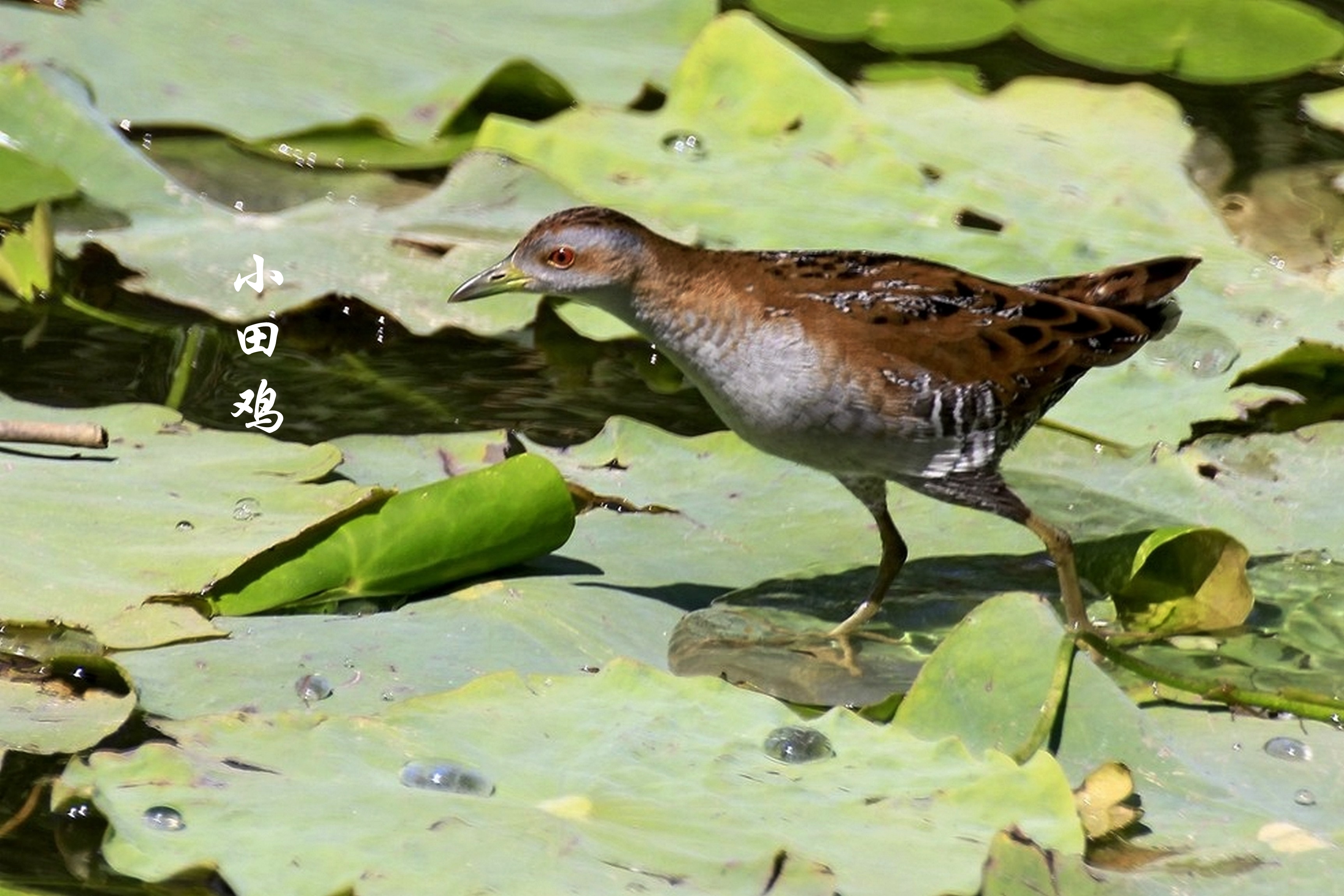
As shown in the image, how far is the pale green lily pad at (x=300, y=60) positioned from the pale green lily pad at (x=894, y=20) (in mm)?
637

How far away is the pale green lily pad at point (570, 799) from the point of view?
7.51 feet

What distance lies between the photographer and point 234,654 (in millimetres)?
2904

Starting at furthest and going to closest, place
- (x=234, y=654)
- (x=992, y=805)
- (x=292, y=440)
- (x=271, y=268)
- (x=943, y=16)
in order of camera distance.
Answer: (x=943, y=16), (x=271, y=268), (x=292, y=440), (x=234, y=654), (x=992, y=805)

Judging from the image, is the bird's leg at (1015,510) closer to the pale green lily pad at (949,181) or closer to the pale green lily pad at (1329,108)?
the pale green lily pad at (949,181)

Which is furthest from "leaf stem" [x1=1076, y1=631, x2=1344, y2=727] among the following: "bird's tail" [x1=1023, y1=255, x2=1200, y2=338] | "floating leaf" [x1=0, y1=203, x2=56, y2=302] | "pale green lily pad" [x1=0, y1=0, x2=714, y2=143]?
"pale green lily pad" [x1=0, y1=0, x2=714, y2=143]

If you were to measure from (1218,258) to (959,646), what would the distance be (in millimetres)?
1941

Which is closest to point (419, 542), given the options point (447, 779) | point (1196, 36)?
point (447, 779)

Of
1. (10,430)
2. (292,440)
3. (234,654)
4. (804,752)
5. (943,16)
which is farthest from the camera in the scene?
(943,16)

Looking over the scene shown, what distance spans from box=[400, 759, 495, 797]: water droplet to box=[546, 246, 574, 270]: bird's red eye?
1.16 meters

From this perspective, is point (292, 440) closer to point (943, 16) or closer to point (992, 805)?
point (992, 805)

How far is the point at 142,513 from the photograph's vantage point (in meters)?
3.21

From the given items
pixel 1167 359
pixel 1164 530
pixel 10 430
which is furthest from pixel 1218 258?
pixel 10 430

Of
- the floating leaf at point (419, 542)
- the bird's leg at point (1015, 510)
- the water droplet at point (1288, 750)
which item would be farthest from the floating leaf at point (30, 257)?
the water droplet at point (1288, 750)

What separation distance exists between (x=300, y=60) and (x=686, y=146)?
3.37 feet
